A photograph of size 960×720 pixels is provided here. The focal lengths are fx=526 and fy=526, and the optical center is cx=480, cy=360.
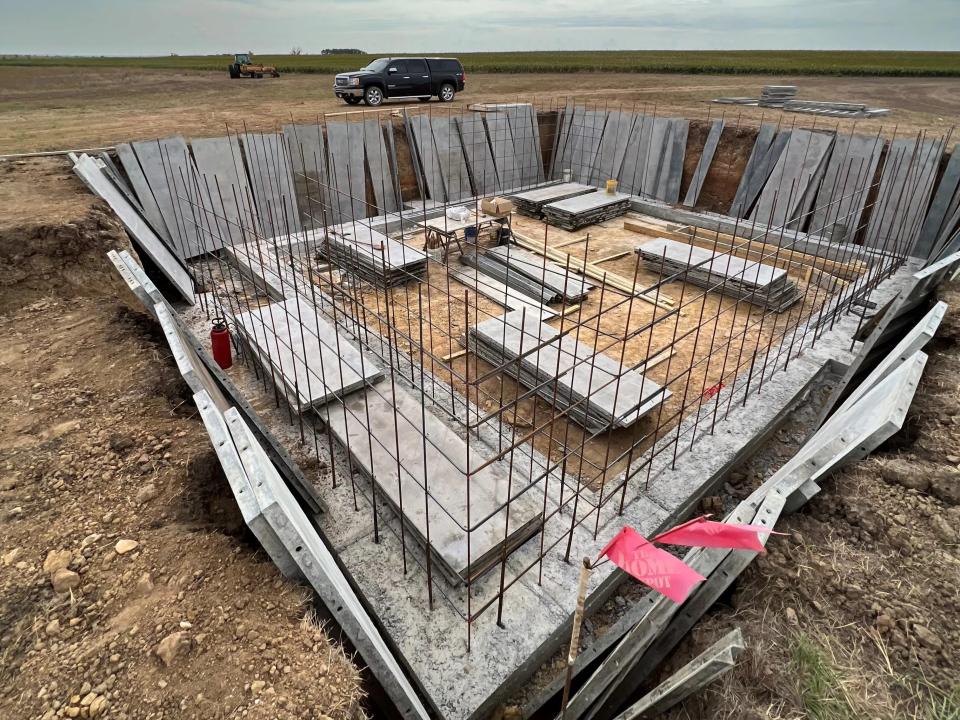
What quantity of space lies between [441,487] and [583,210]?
32.8 ft

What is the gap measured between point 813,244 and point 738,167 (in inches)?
138

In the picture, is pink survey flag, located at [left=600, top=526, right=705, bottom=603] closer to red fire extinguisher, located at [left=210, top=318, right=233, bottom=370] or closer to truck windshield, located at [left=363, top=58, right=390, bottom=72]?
red fire extinguisher, located at [left=210, top=318, right=233, bottom=370]

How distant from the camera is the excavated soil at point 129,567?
2.71 meters

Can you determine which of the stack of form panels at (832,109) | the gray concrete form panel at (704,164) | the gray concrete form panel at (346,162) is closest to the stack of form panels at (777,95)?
the stack of form panels at (832,109)

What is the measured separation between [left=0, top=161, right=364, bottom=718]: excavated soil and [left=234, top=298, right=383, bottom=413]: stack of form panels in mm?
1058

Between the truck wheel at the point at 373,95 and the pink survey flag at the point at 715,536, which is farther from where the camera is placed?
the truck wheel at the point at 373,95

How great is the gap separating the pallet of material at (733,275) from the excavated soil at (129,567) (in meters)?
6.88

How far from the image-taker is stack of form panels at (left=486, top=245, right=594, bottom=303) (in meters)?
9.56

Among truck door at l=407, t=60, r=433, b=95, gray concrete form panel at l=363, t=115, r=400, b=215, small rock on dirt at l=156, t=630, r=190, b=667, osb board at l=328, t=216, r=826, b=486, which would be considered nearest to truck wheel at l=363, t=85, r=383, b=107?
truck door at l=407, t=60, r=433, b=95

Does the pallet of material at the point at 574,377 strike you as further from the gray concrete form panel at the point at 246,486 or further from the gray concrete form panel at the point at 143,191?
the gray concrete form panel at the point at 143,191

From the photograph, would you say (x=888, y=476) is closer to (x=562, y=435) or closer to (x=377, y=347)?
(x=562, y=435)

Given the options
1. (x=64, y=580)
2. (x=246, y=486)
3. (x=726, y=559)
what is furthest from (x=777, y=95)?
(x=64, y=580)

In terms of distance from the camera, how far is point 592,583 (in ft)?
14.7

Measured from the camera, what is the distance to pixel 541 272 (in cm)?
999
